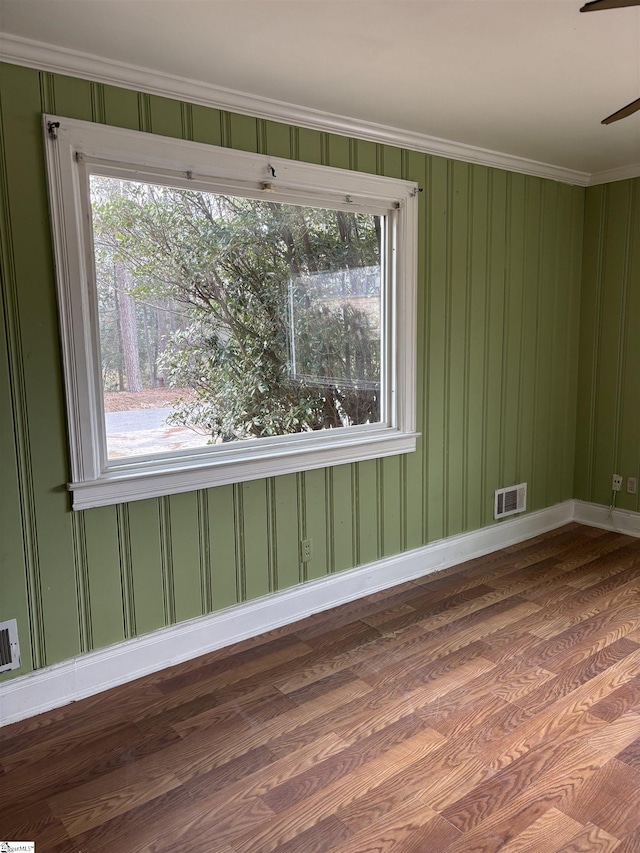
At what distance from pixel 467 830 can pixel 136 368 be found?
2.03 m

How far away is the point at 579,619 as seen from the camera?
306cm

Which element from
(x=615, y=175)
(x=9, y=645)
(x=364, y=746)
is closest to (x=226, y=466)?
(x=9, y=645)

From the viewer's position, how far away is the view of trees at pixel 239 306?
100 inches

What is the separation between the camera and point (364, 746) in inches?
84.9

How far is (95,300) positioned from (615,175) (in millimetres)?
3474

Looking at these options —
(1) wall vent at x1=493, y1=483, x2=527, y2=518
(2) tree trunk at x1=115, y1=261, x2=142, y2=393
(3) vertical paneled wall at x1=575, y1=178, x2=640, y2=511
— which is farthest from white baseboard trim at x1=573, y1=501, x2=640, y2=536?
(2) tree trunk at x1=115, y1=261, x2=142, y2=393

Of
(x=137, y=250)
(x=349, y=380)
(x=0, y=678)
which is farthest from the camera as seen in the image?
(x=349, y=380)

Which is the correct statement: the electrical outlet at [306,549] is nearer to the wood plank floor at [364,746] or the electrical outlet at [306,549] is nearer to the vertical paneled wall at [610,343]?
the wood plank floor at [364,746]

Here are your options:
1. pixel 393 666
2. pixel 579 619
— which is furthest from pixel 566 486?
pixel 393 666

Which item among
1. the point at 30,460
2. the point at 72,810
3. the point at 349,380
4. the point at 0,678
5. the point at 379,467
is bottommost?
the point at 72,810

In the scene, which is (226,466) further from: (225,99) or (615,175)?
(615,175)

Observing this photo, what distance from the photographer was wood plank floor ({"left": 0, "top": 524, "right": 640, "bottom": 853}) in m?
1.80

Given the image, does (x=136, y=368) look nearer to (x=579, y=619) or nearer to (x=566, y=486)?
(x=579, y=619)

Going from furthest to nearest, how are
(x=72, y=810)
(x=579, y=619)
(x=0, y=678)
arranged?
1. (x=579, y=619)
2. (x=0, y=678)
3. (x=72, y=810)
